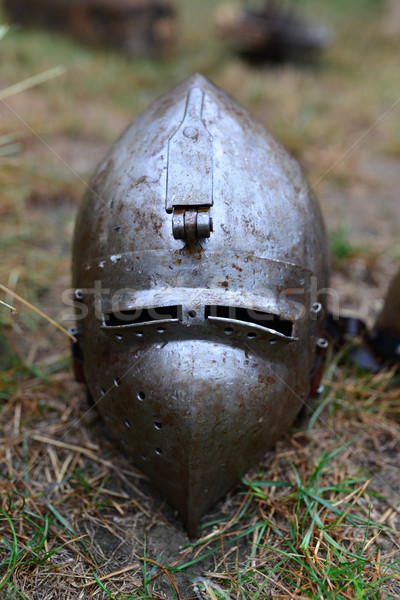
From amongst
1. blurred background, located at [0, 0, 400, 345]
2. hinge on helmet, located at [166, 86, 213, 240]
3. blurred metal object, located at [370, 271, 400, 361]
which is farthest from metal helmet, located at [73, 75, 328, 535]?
blurred background, located at [0, 0, 400, 345]

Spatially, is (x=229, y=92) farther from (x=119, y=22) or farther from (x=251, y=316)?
(x=251, y=316)

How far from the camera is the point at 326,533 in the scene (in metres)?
1.61

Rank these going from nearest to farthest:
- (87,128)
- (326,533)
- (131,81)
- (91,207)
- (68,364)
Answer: (326,533)
(91,207)
(68,364)
(87,128)
(131,81)

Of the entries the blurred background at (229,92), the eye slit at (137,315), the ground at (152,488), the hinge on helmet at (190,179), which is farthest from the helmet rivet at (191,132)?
the blurred background at (229,92)

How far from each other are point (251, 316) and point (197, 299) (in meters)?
0.22

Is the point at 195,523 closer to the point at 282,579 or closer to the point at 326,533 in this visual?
the point at 282,579

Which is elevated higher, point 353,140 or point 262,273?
point 353,140

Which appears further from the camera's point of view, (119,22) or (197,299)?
(119,22)

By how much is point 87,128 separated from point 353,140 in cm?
237

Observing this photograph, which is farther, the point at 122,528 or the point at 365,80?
the point at 365,80

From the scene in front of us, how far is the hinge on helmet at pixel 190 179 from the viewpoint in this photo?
145 cm

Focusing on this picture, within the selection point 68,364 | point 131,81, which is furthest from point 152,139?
point 131,81

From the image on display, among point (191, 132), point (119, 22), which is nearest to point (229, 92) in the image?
point (119, 22)

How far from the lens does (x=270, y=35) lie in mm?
6281
